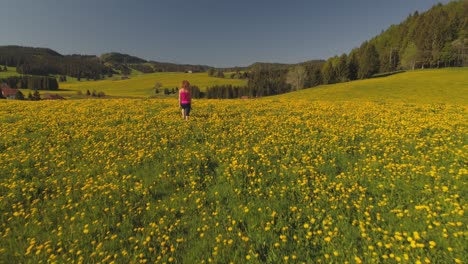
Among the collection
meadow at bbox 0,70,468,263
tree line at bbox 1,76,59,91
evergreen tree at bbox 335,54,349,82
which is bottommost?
meadow at bbox 0,70,468,263

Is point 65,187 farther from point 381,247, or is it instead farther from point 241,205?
point 381,247

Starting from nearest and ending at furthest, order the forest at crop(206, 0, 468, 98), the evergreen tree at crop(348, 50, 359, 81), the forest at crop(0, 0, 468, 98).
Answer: the forest at crop(206, 0, 468, 98) → the forest at crop(0, 0, 468, 98) → the evergreen tree at crop(348, 50, 359, 81)

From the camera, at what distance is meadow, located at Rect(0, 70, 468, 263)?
14.5ft

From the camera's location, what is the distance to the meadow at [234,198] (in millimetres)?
4410

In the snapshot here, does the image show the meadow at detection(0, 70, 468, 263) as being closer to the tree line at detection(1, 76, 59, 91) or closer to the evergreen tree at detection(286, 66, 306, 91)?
the evergreen tree at detection(286, 66, 306, 91)

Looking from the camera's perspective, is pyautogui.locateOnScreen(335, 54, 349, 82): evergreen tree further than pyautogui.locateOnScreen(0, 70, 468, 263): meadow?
Yes

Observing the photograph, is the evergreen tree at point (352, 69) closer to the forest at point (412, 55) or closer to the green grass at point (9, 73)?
the forest at point (412, 55)

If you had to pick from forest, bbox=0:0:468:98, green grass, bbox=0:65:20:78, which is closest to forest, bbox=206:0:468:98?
forest, bbox=0:0:468:98

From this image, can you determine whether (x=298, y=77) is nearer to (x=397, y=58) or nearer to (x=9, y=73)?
(x=397, y=58)

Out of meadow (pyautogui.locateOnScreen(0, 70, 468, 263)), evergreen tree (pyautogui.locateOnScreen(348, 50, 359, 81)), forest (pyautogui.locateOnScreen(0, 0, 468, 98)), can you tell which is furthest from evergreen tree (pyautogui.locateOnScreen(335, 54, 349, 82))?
meadow (pyautogui.locateOnScreen(0, 70, 468, 263))

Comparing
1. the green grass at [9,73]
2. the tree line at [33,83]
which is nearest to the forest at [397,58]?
the tree line at [33,83]

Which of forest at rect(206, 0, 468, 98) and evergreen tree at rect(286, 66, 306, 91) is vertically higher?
forest at rect(206, 0, 468, 98)

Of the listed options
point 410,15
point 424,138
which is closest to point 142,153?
point 424,138

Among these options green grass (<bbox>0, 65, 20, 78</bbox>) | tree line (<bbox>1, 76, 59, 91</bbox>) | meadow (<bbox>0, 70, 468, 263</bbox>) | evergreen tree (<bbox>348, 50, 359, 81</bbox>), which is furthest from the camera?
green grass (<bbox>0, 65, 20, 78</bbox>)
